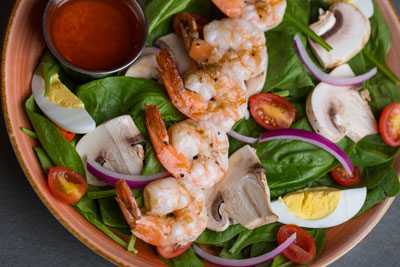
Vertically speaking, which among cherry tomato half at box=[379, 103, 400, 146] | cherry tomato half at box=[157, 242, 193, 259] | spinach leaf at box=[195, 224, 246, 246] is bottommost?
spinach leaf at box=[195, 224, 246, 246]

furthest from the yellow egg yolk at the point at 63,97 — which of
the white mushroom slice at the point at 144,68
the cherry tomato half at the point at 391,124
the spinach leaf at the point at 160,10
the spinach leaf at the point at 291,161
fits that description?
the cherry tomato half at the point at 391,124

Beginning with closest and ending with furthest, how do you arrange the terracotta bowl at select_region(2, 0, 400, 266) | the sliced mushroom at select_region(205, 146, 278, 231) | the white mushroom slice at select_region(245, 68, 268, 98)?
the terracotta bowl at select_region(2, 0, 400, 266) → the sliced mushroom at select_region(205, 146, 278, 231) → the white mushroom slice at select_region(245, 68, 268, 98)

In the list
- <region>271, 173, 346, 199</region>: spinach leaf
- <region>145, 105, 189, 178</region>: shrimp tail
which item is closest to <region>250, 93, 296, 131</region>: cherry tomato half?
<region>271, 173, 346, 199</region>: spinach leaf

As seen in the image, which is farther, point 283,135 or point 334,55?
point 334,55

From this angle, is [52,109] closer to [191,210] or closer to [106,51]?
[106,51]

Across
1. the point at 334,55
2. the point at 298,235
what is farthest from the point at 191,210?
the point at 334,55

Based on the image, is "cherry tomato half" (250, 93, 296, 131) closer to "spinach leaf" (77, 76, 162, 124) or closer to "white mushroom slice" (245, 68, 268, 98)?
"white mushroom slice" (245, 68, 268, 98)
